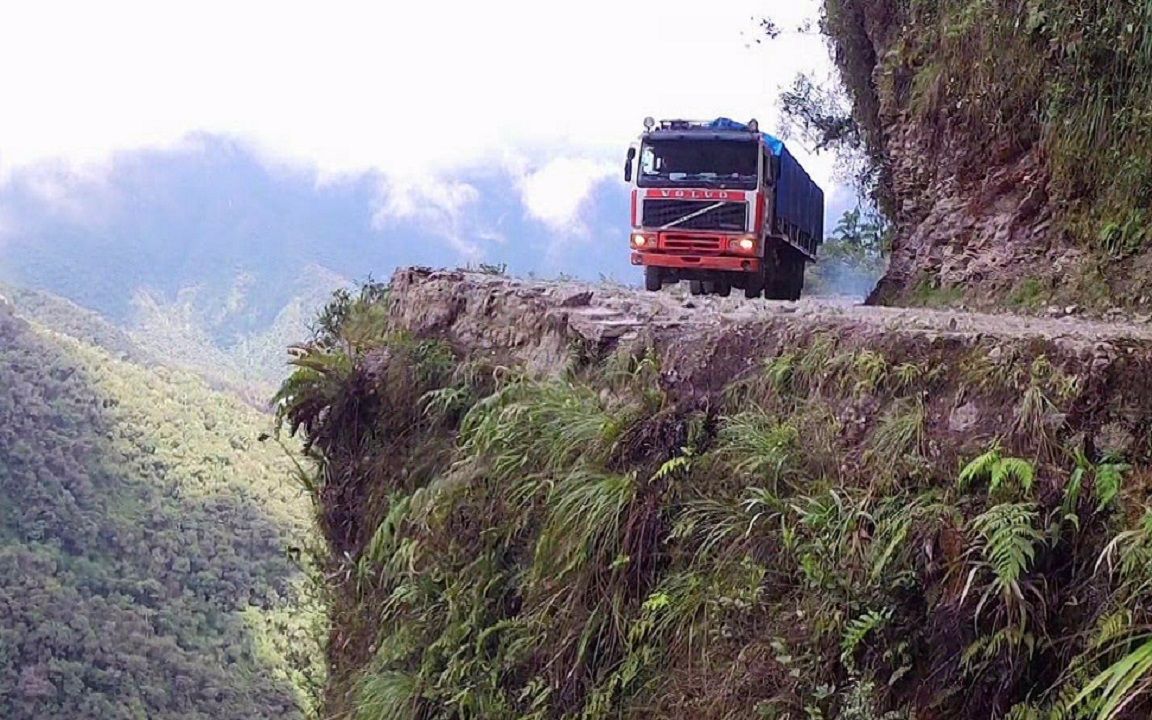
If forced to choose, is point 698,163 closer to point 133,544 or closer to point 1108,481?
point 1108,481

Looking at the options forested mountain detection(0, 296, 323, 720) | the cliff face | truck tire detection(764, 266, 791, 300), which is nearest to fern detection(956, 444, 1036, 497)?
the cliff face

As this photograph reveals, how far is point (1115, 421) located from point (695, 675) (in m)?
1.81

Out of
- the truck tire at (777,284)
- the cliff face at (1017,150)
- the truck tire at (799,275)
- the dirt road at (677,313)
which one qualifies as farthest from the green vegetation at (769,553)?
the truck tire at (799,275)

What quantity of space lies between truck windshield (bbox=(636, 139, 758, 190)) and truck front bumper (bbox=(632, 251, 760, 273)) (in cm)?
104

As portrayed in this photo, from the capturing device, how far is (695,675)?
3.79 meters

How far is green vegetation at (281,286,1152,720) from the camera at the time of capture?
307 centimetres

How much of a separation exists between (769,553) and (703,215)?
10.5m

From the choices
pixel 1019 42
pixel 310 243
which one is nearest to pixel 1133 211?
pixel 1019 42

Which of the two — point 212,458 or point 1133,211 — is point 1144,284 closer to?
point 1133,211

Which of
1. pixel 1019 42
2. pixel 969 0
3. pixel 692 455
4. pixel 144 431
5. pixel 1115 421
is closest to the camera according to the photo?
pixel 1115 421

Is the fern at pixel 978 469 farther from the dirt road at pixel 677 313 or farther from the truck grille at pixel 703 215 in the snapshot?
the truck grille at pixel 703 215

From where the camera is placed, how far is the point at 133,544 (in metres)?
53.2

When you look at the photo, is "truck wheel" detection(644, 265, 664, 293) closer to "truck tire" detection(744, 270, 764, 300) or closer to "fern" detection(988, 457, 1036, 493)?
"truck tire" detection(744, 270, 764, 300)

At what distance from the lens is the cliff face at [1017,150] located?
791 cm
